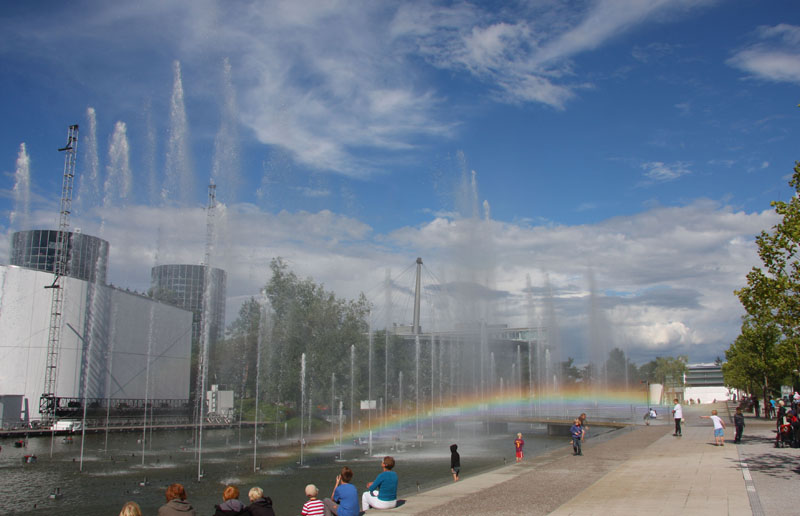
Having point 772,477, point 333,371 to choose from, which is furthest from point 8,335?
point 772,477

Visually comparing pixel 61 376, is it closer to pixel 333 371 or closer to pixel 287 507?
pixel 333 371

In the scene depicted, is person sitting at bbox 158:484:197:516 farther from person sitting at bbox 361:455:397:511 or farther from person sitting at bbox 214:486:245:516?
person sitting at bbox 361:455:397:511

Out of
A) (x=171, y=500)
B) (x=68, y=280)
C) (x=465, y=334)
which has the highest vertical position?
(x=68, y=280)

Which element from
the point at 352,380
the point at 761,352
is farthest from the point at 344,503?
the point at 352,380

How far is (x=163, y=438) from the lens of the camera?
52.4 m

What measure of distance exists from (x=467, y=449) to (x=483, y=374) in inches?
1127

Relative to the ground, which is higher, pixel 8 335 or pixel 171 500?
pixel 8 335

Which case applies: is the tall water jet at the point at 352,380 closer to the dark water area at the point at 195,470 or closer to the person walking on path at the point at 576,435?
the dark water area at the point at 195,470

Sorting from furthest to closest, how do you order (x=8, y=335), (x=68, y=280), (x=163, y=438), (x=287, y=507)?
(x=68, y=280)
(x=8, y=335)
(x=163, y=438)
(x=287, y=507)

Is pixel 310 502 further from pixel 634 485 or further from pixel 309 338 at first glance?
pixel 309 338

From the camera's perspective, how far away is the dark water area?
Result: 21.1 metres

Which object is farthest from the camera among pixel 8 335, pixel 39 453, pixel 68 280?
pixel 68 280

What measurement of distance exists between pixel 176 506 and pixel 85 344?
6226 cm

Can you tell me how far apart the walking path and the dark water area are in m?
2.56
